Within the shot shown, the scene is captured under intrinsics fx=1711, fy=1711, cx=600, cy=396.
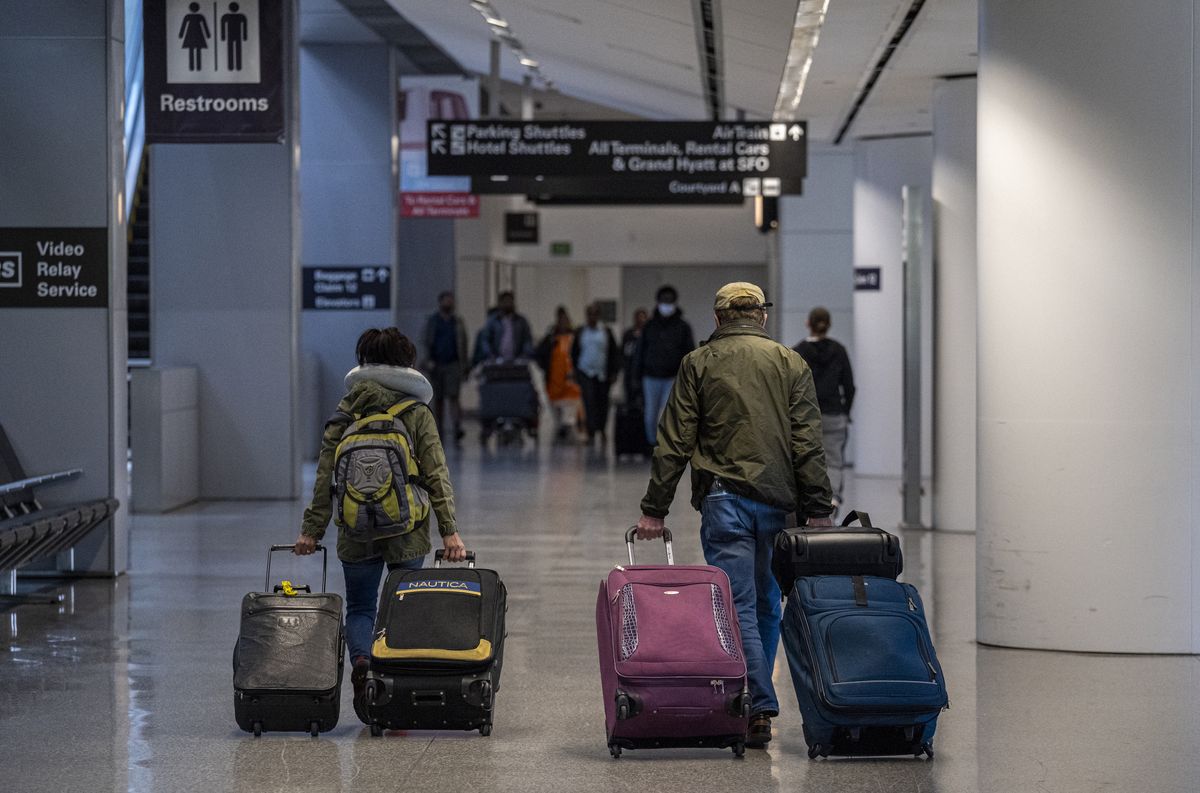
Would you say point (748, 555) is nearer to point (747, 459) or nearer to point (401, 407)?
point (747, 459)

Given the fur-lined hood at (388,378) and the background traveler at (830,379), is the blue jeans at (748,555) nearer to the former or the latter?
the fur-lined hood at (388,378)

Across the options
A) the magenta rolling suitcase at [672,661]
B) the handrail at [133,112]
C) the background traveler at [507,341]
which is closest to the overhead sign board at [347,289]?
the background traveler at [507,341]

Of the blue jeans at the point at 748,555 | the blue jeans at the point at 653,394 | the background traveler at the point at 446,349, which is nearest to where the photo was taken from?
the blue jeans at the point at 748,555

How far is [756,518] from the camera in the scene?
234 inches

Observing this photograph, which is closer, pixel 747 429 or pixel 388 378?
pixel 747 429

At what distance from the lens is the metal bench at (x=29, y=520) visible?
8648 mm

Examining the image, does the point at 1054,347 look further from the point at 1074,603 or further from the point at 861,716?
the point at 861,716

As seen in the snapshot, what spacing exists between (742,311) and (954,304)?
22.0 feet

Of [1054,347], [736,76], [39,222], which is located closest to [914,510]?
[736,76]

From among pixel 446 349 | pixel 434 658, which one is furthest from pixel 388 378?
pixel 446 349

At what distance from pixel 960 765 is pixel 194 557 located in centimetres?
673

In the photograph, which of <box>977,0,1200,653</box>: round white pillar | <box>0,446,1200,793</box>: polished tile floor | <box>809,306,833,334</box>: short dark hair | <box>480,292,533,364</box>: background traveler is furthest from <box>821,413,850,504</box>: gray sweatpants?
<box>480,292,533,364</box>: background traveler

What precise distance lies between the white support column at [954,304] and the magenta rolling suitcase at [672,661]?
7.19 metres

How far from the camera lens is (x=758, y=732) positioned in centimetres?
577
